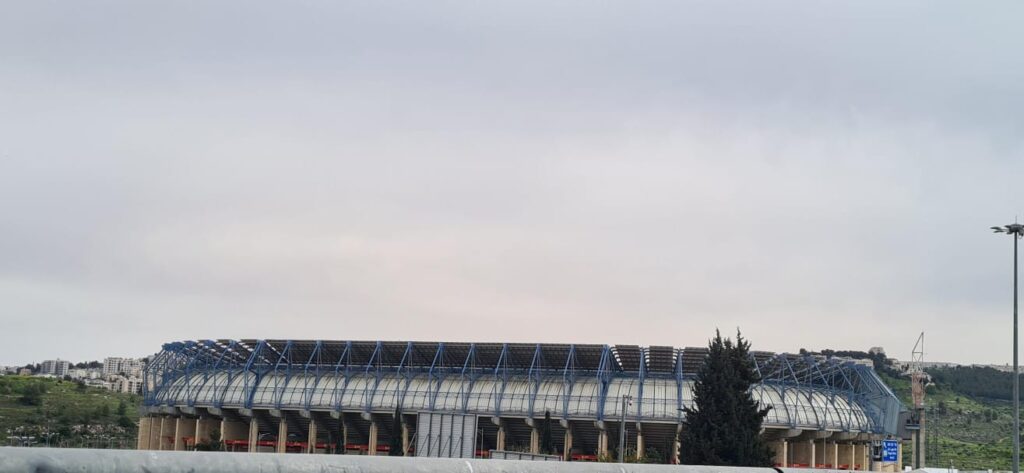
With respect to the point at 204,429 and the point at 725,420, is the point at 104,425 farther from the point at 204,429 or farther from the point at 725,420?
the point at 725,420

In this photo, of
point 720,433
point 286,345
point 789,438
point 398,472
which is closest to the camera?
point 398,472

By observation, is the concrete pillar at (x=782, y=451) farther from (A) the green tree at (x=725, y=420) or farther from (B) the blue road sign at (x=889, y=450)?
(A) the green tree at (x=725, y=420)

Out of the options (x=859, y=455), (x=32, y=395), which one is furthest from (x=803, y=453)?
(x=32, y=395)

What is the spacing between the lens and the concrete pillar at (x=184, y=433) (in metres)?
116

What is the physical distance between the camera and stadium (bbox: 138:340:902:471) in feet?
344

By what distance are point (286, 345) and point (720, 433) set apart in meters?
74.4

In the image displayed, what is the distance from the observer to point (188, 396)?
374 ft

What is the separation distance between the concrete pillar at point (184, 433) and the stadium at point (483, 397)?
21cm

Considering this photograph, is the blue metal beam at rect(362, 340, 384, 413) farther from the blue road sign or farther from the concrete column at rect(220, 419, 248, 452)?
the blue road sign

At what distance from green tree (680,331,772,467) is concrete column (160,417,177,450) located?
3334 inches

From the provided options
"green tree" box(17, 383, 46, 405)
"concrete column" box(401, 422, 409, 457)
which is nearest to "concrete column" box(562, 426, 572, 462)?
"concrete column" box(401, 422, 409, 457)

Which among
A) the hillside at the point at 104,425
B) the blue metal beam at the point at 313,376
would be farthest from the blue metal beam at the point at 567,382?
the hillside at the point at 104,425

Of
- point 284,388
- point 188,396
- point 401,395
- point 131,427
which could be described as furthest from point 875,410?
point 131,427

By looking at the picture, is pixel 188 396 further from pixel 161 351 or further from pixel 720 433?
pixel 720 433
